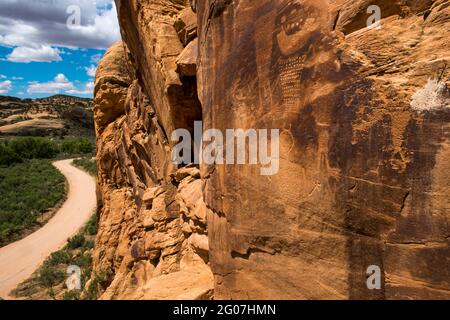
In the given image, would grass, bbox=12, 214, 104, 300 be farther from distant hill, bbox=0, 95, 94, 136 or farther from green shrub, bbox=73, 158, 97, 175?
distant hill, bbox=0, 95, 94, 136

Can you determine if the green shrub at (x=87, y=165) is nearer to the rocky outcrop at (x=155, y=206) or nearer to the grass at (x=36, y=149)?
the grass at (x=36, y=149)

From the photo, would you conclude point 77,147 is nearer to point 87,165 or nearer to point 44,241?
point 87,165

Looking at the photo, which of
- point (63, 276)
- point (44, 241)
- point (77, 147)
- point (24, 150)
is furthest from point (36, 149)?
point (63, 276)

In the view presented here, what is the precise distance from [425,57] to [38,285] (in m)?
13.2

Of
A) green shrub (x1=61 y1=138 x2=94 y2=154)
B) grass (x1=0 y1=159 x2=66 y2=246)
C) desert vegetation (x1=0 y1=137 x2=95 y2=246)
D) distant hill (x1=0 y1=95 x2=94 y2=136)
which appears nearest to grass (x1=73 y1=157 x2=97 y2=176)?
desert vegetation (x1=0 y1=137 x2=95 y2=246)

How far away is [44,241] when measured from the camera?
1661cm

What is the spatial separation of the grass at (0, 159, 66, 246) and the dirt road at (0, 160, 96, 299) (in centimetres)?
71

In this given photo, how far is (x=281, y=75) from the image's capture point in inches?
159

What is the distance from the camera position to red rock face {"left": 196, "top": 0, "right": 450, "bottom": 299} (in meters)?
3.13

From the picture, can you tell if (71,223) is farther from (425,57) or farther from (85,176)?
(425,57)

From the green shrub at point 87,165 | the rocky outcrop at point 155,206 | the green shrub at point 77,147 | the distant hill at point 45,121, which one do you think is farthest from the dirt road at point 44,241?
the distant hill at point 45,121

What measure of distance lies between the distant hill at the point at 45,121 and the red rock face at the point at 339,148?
176 feet

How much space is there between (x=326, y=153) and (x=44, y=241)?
54.2 feet

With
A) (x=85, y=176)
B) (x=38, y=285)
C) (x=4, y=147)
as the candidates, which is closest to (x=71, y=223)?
(x=38, y=285)
